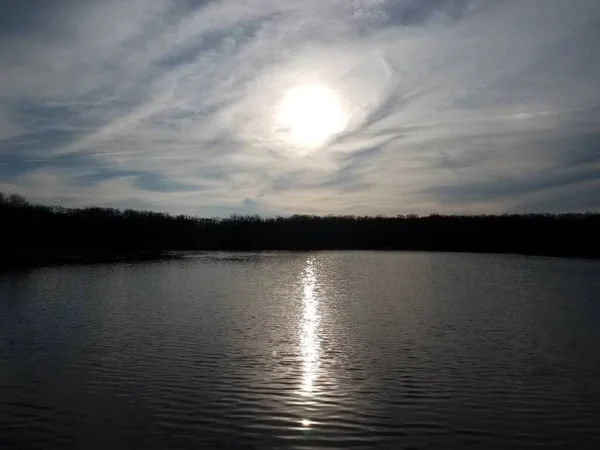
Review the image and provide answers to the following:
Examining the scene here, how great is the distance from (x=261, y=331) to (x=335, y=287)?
708 inches

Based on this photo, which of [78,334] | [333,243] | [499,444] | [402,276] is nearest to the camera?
[499,444]

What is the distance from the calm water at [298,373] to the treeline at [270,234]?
6145 centimetres

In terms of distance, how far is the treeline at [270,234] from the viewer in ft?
299

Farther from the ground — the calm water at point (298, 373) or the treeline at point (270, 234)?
the treeline at point (270, 234)

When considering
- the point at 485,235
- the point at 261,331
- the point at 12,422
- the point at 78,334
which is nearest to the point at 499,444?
the point at 12,422

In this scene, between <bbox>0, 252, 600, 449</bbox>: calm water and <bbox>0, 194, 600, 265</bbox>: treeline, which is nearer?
<bbox>0, 252, 600, 449</bbox>: calm water

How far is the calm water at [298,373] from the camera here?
32.3 feet

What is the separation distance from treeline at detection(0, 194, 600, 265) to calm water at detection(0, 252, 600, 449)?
2419 inches

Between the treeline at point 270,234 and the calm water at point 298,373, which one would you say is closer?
the calm water at point 298,373

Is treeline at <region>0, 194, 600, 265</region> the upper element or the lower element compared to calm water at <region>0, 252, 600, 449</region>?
upper

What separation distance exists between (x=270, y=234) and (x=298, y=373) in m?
134

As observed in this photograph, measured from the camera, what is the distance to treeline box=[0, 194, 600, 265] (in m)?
91.2

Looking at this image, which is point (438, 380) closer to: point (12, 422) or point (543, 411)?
point (543, 411)

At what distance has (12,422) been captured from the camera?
33.3 ft
